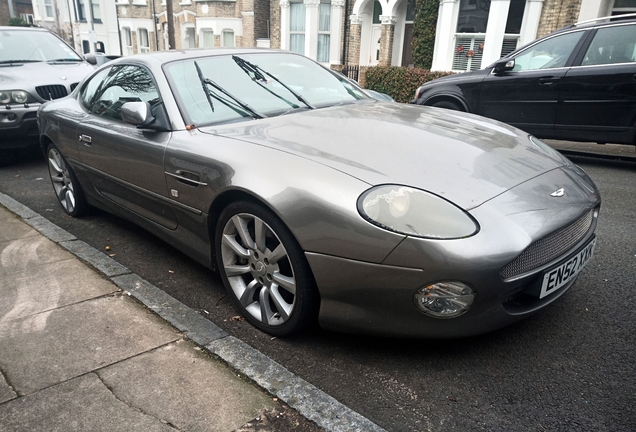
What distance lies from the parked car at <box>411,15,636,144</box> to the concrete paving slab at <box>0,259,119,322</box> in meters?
5.62

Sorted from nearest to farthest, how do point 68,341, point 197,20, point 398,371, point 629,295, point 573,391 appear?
point 573,391, point 398,371, point 68,341, point 629,295, point 197,20

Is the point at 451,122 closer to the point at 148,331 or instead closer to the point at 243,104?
the point at 243,104

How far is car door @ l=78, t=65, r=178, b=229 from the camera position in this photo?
3211 mm

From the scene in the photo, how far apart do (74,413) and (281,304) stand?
1.02 metres

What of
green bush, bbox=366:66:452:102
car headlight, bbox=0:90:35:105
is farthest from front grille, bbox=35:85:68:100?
green bush, bbox=366:66:452:102

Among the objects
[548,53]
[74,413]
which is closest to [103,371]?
[74,413]

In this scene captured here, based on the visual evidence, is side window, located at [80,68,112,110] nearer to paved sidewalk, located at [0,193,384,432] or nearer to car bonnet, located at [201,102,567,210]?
paved sidewalk, located at [0,193,384,432]

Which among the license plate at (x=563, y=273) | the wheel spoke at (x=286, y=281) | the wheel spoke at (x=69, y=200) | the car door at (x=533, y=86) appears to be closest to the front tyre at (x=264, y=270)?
the wheel spoke at (x=286, y=281)

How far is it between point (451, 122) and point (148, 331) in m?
2.23

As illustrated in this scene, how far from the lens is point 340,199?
224 centimetres

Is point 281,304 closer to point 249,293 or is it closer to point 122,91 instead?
point 249,293

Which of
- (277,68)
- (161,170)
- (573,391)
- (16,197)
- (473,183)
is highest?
(277,68)

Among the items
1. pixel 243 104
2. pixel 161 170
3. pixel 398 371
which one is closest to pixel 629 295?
pixel 398 371

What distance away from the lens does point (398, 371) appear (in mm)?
2361
